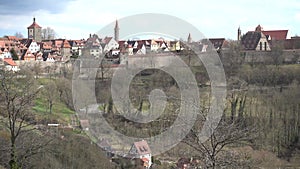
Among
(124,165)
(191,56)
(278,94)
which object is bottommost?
(124,165)

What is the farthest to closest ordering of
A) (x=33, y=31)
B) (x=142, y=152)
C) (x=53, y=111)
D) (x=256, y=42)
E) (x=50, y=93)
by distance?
(x=33, y=31)
(x=256, y=42)
(x=50, y=93)
(x=53, y=111)
(x=142, y=152)

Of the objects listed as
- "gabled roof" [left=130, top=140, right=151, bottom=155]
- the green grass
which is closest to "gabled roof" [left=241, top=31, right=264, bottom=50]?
the green grass

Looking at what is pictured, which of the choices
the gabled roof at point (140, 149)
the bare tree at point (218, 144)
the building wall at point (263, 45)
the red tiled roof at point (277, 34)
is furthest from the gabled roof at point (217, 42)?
the bare tree at point (218, 144)

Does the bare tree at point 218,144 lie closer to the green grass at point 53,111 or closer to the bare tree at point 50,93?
the green grass at point 53,111

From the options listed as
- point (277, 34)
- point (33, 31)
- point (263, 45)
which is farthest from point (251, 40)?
point (33, 31)

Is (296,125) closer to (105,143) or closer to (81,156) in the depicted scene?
(105,143)

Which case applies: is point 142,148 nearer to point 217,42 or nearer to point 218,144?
point 218,144

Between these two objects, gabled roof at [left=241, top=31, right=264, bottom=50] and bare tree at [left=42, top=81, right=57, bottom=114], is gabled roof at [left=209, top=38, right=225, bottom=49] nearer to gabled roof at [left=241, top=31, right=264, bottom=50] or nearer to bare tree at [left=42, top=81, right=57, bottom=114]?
gabled roof at [left=241, top=31, right=264, bottom=50]

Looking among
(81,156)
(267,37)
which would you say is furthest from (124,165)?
(267,37)
